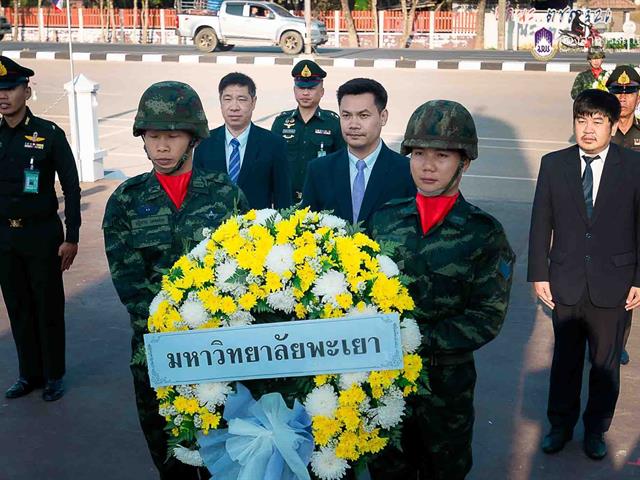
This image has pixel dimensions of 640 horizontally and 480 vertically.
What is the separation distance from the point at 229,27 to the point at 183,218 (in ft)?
90.8

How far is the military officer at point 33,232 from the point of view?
5.26 metres

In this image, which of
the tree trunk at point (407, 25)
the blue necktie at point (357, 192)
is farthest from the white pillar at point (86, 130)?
the tree trunk at point (407, 25)

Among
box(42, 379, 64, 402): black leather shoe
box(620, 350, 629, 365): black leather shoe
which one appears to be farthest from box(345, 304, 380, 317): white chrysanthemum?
box(620, 350, 629, 365): black leather shoe

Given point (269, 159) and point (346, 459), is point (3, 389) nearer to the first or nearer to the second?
point (269, 159)

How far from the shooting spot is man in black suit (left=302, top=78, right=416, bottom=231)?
172 inches

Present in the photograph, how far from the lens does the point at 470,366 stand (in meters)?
3.28

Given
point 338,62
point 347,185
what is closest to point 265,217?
point 347,185

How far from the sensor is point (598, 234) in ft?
15.1

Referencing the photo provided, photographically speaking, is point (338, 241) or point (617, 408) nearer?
point (338, 241)

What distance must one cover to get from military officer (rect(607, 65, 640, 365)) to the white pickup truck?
23876mm

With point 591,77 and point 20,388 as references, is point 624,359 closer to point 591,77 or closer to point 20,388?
point 20,388

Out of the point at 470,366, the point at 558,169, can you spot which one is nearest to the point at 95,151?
the point at 558,169

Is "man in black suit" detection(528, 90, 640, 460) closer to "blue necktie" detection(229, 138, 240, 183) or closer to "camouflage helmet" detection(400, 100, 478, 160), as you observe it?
"camouflage helmet" detection(400, 100, 478, 160)

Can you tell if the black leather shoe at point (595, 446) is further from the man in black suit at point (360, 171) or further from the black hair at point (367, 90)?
the black hair at point (367, 90)
